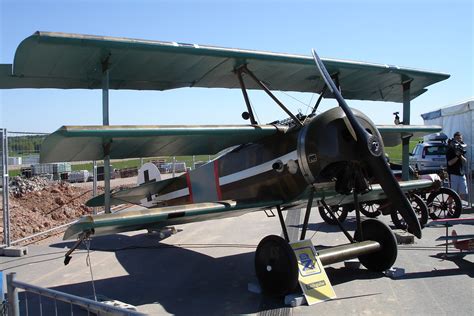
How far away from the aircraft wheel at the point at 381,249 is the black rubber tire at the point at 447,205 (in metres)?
4.33

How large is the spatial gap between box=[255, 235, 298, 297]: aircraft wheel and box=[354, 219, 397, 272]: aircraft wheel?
150cm

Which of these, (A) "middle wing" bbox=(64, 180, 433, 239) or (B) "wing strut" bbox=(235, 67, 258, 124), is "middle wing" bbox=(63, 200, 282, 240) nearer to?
(A) "middle wing" bbox=(64, 180, 433, 239)

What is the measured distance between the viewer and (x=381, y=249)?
18.2 ft

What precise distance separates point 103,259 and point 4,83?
307cm

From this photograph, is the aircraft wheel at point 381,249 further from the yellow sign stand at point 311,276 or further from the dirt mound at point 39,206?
the dirt mound at point 39,206

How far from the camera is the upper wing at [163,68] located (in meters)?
4.66

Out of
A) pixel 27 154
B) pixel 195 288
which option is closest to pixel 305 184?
pixel 195 288

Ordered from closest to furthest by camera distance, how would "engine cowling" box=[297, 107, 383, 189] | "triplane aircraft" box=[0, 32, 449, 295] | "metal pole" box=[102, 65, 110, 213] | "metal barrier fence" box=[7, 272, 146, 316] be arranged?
"metal barrier fence" box=[7, 272, 146, 316] → "triplane aircraft" box=[0, 32, 449, 295] → "engine cowling" box=[297, 107, 383, 189] → "metal pole" box=[102, 65, 110, 213]

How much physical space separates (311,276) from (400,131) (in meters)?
3.11

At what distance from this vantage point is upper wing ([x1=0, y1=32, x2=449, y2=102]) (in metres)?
4.66

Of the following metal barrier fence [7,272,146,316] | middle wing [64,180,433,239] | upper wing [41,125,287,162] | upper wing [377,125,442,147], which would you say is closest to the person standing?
upper wing [377,125,442,147]


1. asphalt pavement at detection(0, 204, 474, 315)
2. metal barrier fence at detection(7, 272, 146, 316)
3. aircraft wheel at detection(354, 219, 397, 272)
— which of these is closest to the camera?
metal barrier fence at detection(7, 272, 146, 316)

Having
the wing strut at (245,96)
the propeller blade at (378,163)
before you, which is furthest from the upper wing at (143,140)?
the propeller blade at (378,163)

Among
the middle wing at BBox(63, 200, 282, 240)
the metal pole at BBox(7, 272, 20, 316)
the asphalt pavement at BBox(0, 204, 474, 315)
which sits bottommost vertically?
the asphalt pavement at BBox(0, 204, 474, 315)
